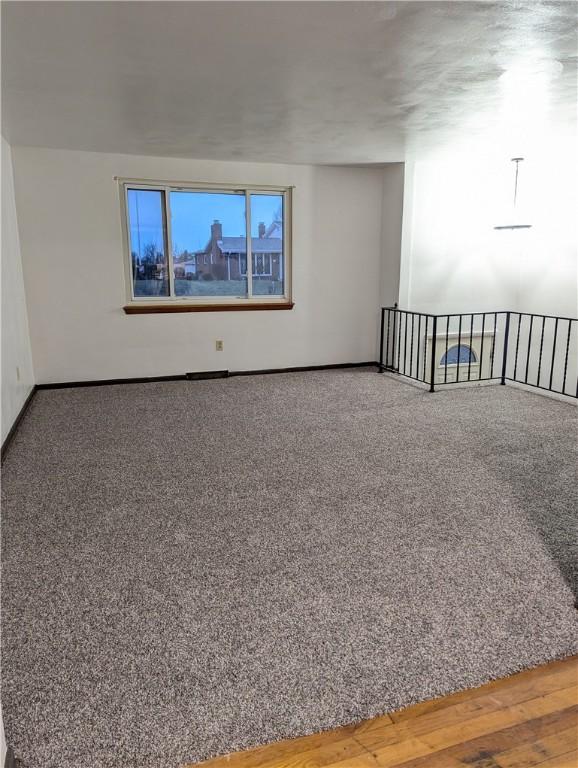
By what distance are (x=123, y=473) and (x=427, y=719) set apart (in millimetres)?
2220

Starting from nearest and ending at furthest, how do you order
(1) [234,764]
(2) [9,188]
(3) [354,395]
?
(1) [234,764] < (2) [9,188] < (3) [354,395]

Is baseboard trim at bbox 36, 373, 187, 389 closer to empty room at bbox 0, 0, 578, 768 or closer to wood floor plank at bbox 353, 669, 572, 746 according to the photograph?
empty room at bbox 0, 0, 578, 768

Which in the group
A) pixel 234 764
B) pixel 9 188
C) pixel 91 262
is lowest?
pixel 234 764

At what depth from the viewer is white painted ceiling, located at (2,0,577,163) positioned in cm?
218

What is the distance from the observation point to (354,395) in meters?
4.96

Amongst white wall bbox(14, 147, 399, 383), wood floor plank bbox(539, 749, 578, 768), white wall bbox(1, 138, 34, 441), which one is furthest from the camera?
white wall bbox(14, 147, 399, 383)

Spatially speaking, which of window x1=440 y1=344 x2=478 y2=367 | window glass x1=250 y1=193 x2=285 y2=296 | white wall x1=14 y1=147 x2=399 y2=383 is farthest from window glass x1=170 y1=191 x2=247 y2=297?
window x1=440 y1=344 x2=478 y2=367

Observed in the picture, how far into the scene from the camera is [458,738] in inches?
54.5

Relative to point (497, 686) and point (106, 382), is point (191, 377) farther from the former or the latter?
point (497, 686)

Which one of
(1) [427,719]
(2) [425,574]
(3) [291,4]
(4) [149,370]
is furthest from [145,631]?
(4) [149,370]

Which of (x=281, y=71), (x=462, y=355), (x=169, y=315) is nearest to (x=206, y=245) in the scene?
(x=169, y=315)

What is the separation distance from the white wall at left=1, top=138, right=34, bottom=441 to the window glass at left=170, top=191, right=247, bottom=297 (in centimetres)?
146

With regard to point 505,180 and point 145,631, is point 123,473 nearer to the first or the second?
point 145,631

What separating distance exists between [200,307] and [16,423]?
216 cm
